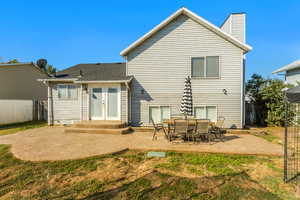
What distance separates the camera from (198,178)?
357cm

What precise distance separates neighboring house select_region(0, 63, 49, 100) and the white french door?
9901 mm

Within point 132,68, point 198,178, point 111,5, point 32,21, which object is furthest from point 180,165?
point 32,21

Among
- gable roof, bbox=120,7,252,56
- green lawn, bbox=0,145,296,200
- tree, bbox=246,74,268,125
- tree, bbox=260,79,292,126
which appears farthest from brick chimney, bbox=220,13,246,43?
green lawn, bbox=0,145,296,200

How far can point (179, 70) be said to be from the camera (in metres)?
9.08

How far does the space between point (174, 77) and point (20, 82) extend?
49.7ft

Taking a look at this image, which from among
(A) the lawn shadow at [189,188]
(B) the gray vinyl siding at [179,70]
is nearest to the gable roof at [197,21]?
(B) the gray vinyl siding at [179,70]

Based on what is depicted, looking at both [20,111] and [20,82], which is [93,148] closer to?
[20,111]

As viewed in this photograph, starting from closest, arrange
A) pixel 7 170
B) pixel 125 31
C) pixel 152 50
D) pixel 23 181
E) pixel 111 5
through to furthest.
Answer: pixel 23 181
pixel 7 170
pixel 152 50
pixel 111 5
pixel 125 31

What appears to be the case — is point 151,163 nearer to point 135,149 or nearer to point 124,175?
point 124,175

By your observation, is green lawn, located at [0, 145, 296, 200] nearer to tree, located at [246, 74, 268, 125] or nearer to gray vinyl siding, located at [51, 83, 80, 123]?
gray vinyl siding, located at [51, 83, 80, 123]

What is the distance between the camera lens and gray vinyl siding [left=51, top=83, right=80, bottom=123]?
10.2m

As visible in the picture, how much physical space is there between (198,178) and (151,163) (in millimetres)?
1394

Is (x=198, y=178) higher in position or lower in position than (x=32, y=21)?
lower

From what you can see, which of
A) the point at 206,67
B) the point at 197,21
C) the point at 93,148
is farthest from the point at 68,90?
the point at 197,21
